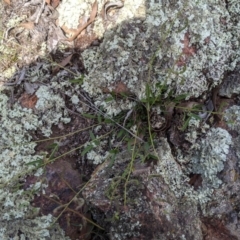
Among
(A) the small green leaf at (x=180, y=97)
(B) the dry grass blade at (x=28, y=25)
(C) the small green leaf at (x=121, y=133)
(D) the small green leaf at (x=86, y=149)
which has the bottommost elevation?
(A) the small green leaf at (x=180, y=97)

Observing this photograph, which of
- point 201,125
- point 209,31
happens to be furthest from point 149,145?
point 209,31

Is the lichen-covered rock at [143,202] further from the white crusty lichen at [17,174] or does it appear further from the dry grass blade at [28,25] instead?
the dry grass blade at [28,25]

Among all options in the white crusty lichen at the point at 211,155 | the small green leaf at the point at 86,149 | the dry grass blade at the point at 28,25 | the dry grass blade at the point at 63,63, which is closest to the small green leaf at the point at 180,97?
the white crusty lichen at the point at 211,155

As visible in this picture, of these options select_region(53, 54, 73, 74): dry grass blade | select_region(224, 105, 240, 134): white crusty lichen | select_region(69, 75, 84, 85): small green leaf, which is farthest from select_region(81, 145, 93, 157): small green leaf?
select_region(224, 105, 240, 134): white crusty lichen

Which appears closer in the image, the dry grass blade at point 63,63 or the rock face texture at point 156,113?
the rock face texture at point 156,113

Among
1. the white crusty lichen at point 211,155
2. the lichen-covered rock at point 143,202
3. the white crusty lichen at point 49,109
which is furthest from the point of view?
the white crusty lichen at point 49,109

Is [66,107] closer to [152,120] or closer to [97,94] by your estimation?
[97,94]

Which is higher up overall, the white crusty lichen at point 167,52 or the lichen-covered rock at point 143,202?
the white crusty lichen at point 167,52
